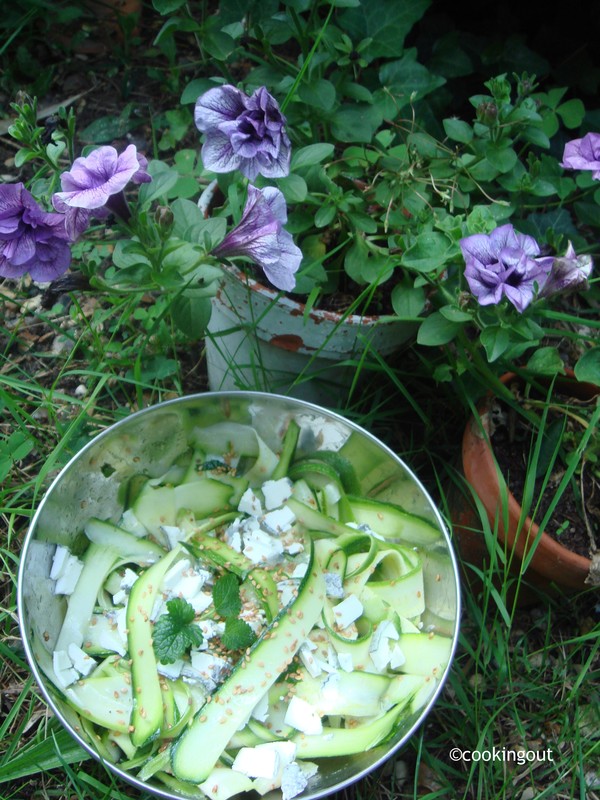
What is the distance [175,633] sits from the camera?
1.06 metres

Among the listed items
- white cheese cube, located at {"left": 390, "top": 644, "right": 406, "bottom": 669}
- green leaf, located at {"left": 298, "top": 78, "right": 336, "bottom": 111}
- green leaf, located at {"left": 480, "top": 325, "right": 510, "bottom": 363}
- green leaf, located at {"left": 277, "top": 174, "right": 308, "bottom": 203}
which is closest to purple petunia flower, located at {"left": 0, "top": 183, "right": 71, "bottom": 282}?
green leaf, located at {"left": 277, "top": 174, "right": 308, "bottom": 203}

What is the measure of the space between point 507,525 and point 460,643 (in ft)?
0.73

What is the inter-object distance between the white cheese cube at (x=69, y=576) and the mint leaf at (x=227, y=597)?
0.62 feet

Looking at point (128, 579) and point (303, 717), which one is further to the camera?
point (128, 579)

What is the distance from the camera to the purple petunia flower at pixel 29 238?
930 millimetres

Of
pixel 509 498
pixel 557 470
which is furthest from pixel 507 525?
pixel 557 470

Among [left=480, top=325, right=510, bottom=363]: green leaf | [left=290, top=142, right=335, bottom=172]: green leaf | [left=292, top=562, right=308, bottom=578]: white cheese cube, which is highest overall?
[left=290, top=142, right=335, bottom=172]: green leaf

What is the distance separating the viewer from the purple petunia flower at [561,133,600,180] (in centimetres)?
110

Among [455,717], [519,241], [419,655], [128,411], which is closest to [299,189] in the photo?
[519,241]

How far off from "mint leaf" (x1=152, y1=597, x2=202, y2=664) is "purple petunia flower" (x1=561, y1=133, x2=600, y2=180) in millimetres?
786

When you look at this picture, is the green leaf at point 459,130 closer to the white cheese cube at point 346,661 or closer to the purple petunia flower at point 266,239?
the purple petunia flower at point 266,239

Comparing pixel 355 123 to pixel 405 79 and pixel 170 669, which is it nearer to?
pixel 405 79

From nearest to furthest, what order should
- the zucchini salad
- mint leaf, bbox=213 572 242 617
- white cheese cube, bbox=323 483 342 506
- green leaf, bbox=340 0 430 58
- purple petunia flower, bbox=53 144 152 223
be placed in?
purple petunia flower, bbox=53 144 152 223
the zucchini salad
mint leaf, bbox=213 572 242 617
white cheese cube, bbox=323 483 342 506
green leaf, bbox=340 0 430 58

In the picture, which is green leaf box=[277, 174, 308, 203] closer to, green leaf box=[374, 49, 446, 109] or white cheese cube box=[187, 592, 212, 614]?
green leaf box=[374, 49, 446, 109]
